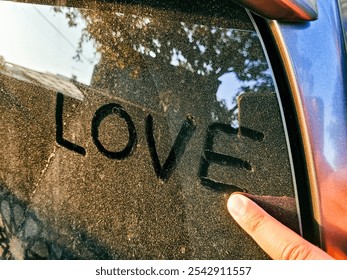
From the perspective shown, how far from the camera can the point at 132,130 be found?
2070 mm

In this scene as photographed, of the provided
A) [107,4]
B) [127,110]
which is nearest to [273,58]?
[127,110]

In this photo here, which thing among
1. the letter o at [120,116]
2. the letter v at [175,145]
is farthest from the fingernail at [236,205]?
the letter o at [120,116]

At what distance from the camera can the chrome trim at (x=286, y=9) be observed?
5.12 feet

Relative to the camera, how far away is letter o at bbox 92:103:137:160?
6.77ft

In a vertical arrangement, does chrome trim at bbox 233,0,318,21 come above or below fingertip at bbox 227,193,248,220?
above

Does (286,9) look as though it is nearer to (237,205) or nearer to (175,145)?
(175,145)

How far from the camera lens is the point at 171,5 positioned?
205 centimetres

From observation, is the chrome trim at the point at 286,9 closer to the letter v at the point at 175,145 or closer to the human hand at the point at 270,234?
the letter v at the point at 175,145

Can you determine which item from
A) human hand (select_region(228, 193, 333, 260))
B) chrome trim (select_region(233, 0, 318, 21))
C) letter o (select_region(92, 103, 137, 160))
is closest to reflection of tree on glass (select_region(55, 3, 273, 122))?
letter o (select_region(92, 103, 137, 160))

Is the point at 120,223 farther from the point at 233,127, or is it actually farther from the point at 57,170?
the point at 233,127

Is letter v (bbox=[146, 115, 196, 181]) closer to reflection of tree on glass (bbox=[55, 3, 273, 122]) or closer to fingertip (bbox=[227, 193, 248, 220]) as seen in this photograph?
reflection of tree on glass (bbox=[55, 3, 273, 122])

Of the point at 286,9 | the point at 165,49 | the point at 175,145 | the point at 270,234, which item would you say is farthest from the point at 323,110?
the point at 165,49

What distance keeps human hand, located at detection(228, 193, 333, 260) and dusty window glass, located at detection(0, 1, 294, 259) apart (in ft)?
0.25

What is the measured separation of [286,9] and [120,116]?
107 cm
